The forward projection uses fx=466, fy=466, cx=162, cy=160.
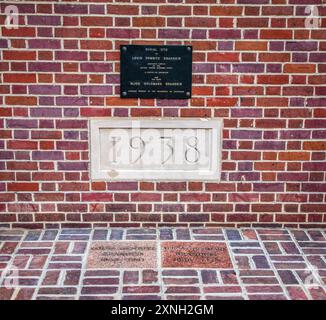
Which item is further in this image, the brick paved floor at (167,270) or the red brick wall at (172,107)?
the red brick wall at (172,107)

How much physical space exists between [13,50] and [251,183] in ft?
7.27

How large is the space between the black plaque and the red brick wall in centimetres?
6

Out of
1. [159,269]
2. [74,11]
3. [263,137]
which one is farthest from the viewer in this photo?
[263,137]

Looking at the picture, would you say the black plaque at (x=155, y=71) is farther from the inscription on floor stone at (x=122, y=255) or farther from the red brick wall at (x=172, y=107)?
the inscription on floor stone at (x=122, y=255)

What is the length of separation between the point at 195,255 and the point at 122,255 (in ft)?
1.82

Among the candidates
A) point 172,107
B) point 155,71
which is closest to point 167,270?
point 172,107

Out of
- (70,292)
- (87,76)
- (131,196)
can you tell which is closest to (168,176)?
(131,196)

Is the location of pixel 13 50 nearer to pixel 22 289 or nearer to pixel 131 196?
pixel 131 196

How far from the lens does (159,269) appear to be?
10.9 feet

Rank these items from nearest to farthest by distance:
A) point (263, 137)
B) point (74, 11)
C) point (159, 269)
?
point (159, 269)
point (74, 11)
point (263, 137)

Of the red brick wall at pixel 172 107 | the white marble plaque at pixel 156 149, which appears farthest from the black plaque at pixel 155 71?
the white marble plaque at pixel 156 149

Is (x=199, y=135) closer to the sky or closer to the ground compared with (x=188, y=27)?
closer to the ground

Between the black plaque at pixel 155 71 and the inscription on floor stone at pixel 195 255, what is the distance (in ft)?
3.92

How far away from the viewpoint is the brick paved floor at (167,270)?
3.03 metres
